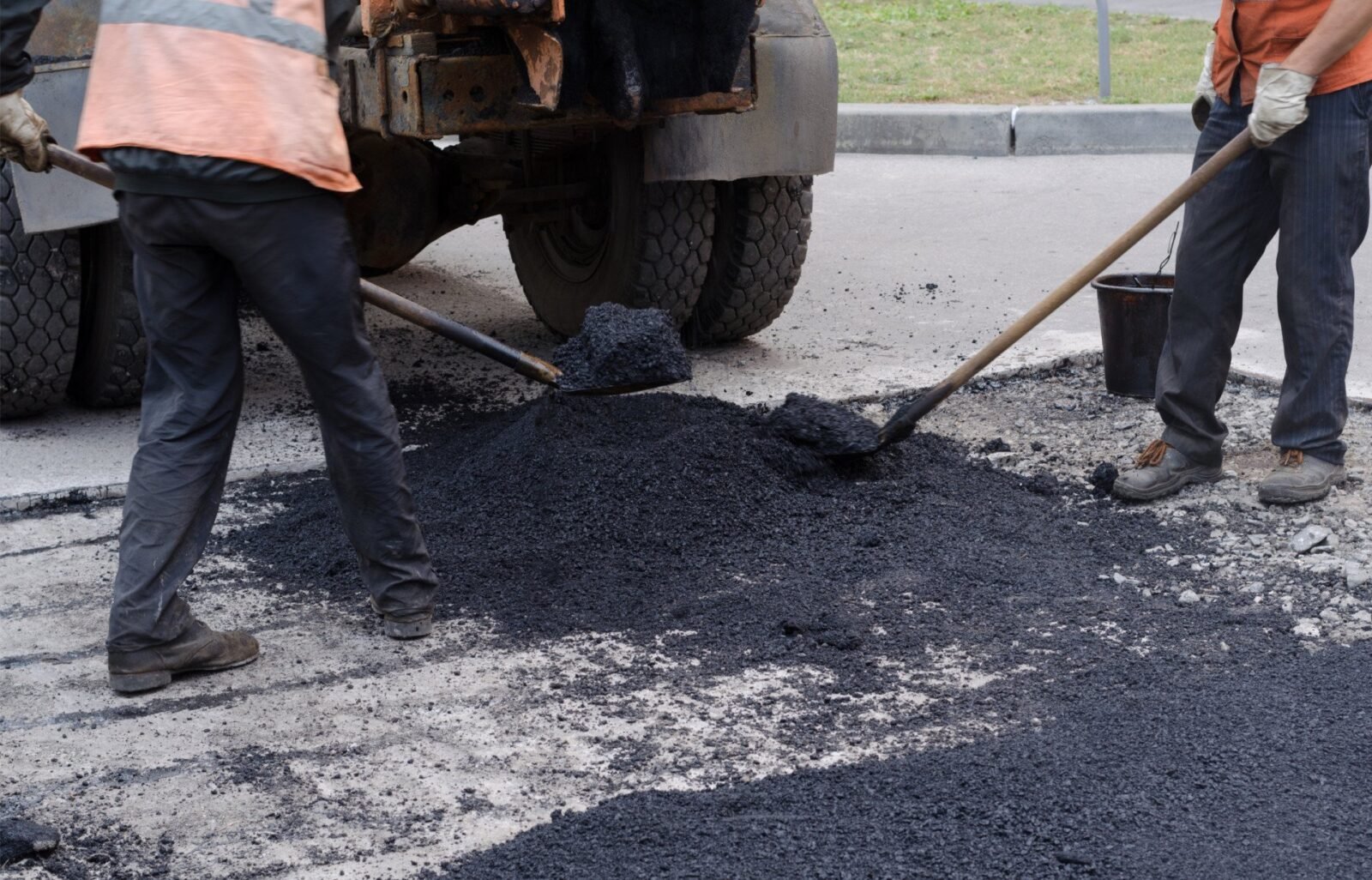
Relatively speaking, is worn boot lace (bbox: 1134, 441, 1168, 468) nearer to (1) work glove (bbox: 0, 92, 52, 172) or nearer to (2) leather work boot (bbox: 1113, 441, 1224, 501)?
(2) leather work boot (bbox: 1113, 441, 1224, 501)

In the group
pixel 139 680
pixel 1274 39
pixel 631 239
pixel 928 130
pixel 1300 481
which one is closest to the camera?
pixel 139 680

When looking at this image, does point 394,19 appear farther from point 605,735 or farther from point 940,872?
point 940,872

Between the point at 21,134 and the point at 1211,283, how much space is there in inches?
122

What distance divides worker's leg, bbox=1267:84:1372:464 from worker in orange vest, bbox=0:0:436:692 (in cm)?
245

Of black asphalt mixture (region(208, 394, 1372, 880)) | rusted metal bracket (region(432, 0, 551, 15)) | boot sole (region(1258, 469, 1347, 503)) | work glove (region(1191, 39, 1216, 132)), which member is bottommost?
black asphalt mixture (region(208, 394, 1372, 880))

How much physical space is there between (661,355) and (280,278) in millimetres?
1397

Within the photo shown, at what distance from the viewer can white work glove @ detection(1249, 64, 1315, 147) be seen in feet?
13.4

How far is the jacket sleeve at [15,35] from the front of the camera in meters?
3.35

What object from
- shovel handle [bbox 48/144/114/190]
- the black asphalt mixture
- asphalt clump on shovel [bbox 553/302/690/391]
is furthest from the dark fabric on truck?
shovel handle [bbox 48/144/114/190]

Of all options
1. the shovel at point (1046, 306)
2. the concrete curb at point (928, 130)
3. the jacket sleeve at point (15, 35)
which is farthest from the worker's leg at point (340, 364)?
the concrete curb at point (928, 130)

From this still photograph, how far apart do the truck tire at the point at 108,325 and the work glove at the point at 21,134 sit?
1.50 m

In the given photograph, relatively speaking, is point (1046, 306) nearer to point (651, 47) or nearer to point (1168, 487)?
point (1168, 487)

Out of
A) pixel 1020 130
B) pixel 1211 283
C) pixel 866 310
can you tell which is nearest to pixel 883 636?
pixel 1211 283

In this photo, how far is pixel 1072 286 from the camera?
14.7 feet
